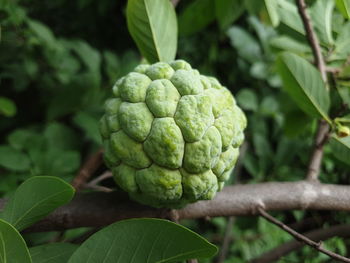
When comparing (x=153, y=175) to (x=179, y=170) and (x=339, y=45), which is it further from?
(x=339, y=45)

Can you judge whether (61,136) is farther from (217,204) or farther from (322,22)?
(322,22)

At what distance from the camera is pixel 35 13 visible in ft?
8.83

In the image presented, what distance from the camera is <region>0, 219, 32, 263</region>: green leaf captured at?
737mm

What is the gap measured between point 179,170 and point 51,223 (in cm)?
39

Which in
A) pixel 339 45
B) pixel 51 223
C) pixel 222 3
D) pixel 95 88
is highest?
pixel 222 3

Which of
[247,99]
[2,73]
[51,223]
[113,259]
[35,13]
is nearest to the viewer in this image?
[113,259]

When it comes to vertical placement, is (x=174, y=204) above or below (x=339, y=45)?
below

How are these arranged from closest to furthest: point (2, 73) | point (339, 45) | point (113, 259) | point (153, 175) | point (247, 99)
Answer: point (113, 259), point (153, 175), point (339, 45), point (2, 73), point (247, 99)

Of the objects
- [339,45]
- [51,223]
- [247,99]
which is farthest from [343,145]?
[247,99]

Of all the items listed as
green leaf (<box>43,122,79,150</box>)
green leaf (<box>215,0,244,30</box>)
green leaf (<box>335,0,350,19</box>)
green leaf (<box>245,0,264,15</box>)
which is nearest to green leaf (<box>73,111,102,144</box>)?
green leaf (<box>43,122,79,150</box>)

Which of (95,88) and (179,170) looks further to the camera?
(95,88)

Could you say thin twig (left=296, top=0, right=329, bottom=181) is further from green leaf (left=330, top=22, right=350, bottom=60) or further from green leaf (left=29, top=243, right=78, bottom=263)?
green leaf (left=29, top=243, right=78, bottom=263)

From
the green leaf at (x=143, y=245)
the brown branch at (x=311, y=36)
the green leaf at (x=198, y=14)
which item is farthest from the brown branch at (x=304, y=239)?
the green leaf at (x=198, y=14)

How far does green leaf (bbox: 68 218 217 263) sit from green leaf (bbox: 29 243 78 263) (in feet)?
0.30
